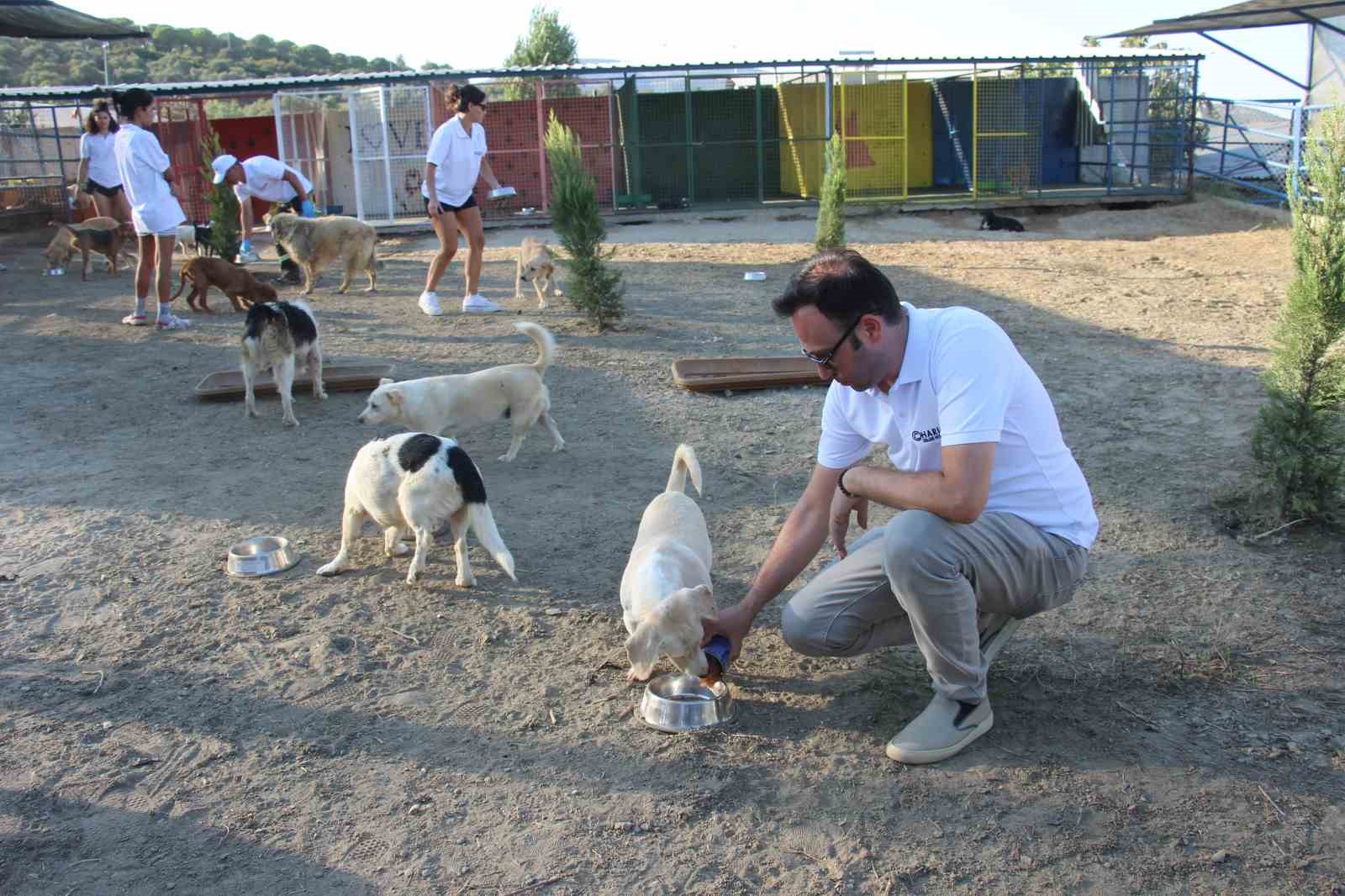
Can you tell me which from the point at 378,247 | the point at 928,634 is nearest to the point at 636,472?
the point at 928,634

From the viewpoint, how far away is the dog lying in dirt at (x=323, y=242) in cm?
1134

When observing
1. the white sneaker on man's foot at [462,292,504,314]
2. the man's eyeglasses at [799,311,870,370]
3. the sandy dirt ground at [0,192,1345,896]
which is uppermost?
the man's eyeglasses at [799,311,870,370]

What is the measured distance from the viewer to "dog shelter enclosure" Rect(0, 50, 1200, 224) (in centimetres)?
1892

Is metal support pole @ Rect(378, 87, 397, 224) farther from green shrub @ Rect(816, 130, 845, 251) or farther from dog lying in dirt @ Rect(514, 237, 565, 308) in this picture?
green shrub @ Rect(816, 130, 845, 251)

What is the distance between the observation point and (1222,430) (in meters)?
5.97

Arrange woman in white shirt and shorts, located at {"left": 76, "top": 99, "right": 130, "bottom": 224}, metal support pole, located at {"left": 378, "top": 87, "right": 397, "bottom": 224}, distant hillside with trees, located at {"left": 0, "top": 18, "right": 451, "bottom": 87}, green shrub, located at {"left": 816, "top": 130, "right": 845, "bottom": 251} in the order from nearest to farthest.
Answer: green shrub, located at {"left": 816, "top": 130, "right": 845, "bottom": 251} → woman in white shirt and shorts, located at {"left": 76, "top": 99, "right": 130, "bottom": 224} → metal support pole, located at {"left": 378, "top": 87, "right": 397, "bottom": 224} → distant hillside with trees, located at {"left": 0, "top": 18, "right": 451, "bottom": 87}

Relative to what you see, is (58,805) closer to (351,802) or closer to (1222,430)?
(351,802)

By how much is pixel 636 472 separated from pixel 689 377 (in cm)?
174

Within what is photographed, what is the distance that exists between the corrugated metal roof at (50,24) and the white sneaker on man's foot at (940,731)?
1697 centimetres

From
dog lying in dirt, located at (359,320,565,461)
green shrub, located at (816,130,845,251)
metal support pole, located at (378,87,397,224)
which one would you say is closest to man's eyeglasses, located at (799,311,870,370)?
dog lying in dirt, located at (359,320,565,461)

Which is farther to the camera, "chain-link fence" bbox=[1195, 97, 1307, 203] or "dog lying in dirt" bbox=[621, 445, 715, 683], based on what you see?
"chain-link fence" bbox=[1195, 97, 1307, 203]

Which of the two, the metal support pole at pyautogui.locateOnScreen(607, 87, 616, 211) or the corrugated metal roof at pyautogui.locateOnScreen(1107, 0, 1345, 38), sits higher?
the corrugated metal roof at pyautogui.locateOnScreen(1107, 0, 1345, 38)

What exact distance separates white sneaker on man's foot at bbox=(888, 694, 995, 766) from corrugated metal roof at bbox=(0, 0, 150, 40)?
55.7ft

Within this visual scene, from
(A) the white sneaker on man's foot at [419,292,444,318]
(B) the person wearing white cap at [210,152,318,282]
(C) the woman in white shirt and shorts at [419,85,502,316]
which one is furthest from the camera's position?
(B) the person wearing white cap at [210,152,318,282]
